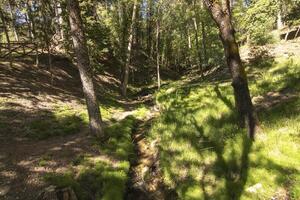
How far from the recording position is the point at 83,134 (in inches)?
560

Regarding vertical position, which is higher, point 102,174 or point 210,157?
point 210,157

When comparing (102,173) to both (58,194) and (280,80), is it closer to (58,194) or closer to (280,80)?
(58,194)

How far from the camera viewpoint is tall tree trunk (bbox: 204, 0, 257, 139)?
9219 mm

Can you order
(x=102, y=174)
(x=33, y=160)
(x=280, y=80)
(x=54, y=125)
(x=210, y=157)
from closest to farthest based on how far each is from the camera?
(x=210, y=157) < (x=102, y=174) < (x=33, y=160) < (x=280, y=80) < (x=54, y=125)

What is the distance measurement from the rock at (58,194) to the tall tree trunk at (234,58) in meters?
5.44

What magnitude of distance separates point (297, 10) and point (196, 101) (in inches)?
643

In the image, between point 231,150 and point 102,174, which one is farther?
point 102,174

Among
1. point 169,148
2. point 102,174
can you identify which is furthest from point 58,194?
point 169,148

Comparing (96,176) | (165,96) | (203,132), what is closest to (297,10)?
(165,96)

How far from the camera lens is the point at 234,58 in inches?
368

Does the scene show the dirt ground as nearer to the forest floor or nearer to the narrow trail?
the forest floor

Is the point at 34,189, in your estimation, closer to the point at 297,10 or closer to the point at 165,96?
the point at 165,96

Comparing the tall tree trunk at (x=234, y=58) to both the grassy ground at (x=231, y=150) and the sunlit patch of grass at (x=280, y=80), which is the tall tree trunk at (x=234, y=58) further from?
the sunlit patch of grass at (x=280, y=80)

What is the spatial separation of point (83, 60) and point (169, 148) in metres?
4.93
